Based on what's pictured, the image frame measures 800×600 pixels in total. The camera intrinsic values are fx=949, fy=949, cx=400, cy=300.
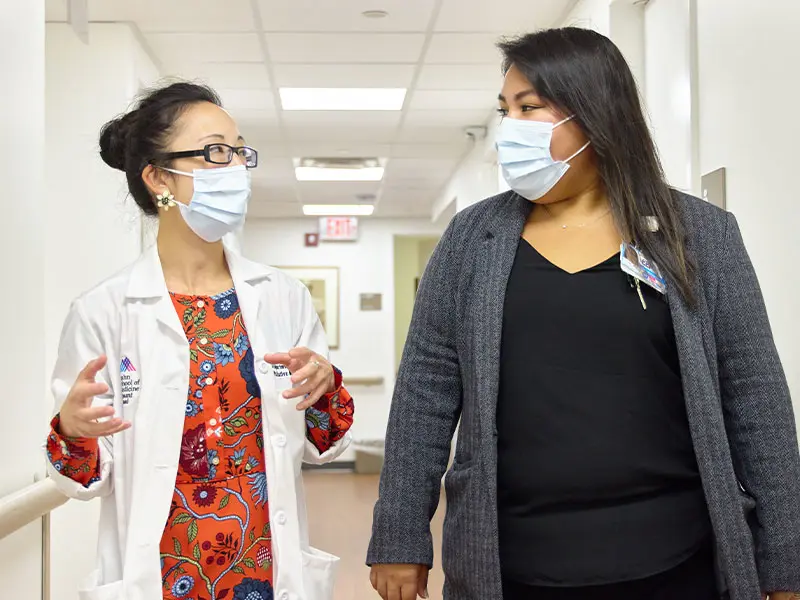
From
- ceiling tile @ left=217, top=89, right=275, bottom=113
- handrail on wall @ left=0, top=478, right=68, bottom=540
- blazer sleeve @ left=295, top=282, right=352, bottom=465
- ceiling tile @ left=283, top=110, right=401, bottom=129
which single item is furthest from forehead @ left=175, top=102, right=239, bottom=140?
ceiling tile @ left=283, top=110, right=401, bottom=129

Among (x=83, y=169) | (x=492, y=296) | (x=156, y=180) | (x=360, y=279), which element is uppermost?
(x=83, y=169)

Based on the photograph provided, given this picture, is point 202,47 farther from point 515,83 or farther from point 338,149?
point 515,83

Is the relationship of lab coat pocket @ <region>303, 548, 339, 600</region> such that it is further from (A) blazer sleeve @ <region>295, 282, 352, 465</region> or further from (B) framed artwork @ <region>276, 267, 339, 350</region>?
(B) framed artwork @ <region>276, 267, 339, 350</region>

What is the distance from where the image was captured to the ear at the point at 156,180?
1960mm

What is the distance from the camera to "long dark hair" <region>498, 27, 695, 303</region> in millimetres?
1758

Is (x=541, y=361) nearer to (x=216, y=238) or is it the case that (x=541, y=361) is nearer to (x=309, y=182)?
(x=216, y=238)

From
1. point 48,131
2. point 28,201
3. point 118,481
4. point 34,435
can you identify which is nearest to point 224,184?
point 118,481

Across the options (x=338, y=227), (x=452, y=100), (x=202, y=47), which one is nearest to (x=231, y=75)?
(x=202, y=47)

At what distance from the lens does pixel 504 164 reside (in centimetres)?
182

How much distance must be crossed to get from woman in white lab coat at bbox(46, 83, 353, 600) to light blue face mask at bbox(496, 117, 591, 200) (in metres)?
0.51

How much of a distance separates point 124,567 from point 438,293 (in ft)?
2.48

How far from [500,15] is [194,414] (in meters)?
3.41

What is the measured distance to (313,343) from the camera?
194 cm

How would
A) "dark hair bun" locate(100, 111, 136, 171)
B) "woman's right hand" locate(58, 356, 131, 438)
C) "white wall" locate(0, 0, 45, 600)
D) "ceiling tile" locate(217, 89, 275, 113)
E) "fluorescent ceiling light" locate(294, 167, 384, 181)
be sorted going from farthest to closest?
"fluorescent ceiling light" locate(294, 167, 384, 181)
"ceiling tile" locate(217, 89, 275, 113)
"white wall" locate(0, 0, 45, 600)
"dark hair bun" locate(100, 111, 136, 171)
"woman's right hand" locate(58, 356, 131, 438)
